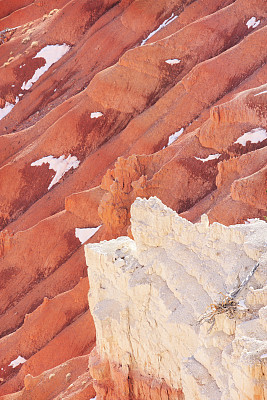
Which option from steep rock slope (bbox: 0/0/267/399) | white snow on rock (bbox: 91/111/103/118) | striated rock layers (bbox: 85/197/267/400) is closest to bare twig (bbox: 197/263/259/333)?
striated rock layers (bbox: 85/197/267/400)

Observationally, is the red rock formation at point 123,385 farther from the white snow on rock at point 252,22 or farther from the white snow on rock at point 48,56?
the white snow on rock at point 48,56

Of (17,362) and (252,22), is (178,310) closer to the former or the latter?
(17,362)

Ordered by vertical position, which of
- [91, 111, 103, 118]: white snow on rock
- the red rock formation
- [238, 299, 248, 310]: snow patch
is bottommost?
[91, 111, 103, 118]: white snow on rock

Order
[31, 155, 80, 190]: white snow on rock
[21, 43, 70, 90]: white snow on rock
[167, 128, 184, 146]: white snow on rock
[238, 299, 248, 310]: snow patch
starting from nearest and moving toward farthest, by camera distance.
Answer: [238, 299, 248, 310]: snow patch, [167, 128, 184, 146]: white snow on rock, [31, 155, 80, 190]: white snow on rock, [21, 43, 70, 90]: white snow on rock

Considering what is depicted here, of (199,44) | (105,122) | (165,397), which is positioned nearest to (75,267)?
(105,122)

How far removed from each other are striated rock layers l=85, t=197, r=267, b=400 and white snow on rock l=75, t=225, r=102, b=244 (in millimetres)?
20929

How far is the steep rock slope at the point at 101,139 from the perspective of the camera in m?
45.7

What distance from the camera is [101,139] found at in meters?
60.0

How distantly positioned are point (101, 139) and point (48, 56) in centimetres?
1403

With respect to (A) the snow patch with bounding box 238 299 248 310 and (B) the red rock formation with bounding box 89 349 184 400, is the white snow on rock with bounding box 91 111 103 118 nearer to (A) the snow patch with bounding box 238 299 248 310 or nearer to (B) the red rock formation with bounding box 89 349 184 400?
(B) the red rock formation with bounding box 89 349 184 400

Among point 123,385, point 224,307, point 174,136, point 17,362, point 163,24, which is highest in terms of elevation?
point 224,307

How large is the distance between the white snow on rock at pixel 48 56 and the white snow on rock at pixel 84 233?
847 inches

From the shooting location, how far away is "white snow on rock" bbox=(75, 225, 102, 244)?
51.1 metres

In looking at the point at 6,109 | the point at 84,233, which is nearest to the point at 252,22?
the point at 84,233
